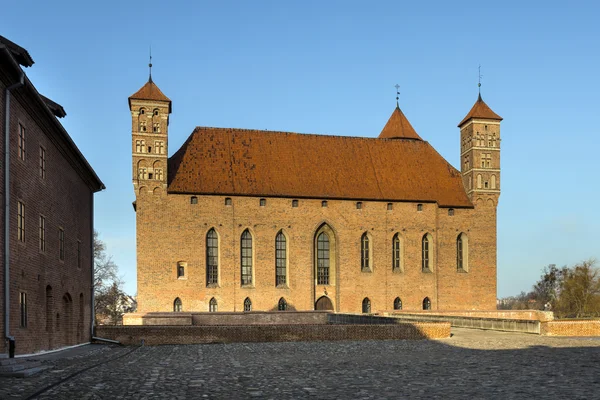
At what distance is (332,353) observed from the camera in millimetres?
16656

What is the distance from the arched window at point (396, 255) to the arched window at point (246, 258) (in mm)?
9475

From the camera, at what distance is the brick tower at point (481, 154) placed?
46312mm

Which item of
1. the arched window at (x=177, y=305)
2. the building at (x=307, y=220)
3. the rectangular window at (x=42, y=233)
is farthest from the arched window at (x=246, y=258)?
the rectangular window at (x=42, y=233)

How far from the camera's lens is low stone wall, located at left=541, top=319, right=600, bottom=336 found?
73.7ft

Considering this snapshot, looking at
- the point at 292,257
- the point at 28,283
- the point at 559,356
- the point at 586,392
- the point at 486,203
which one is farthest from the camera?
the point at 486,203

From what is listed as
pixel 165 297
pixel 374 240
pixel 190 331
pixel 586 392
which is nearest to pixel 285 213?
pixel 374 240

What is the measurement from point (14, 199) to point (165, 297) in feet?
82.6

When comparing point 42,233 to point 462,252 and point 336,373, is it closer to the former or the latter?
point 336,373

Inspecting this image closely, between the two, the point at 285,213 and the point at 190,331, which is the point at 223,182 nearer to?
the point at 285,213

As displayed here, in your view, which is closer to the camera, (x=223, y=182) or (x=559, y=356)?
(x=559, y=356)

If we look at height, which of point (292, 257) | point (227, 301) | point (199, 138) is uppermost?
point (199, 138)

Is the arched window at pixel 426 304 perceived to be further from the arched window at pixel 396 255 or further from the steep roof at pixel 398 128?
the steep roof at pixel 398 128

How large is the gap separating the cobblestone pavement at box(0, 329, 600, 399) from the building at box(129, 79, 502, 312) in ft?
72.5

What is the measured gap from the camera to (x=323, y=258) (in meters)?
43.4
